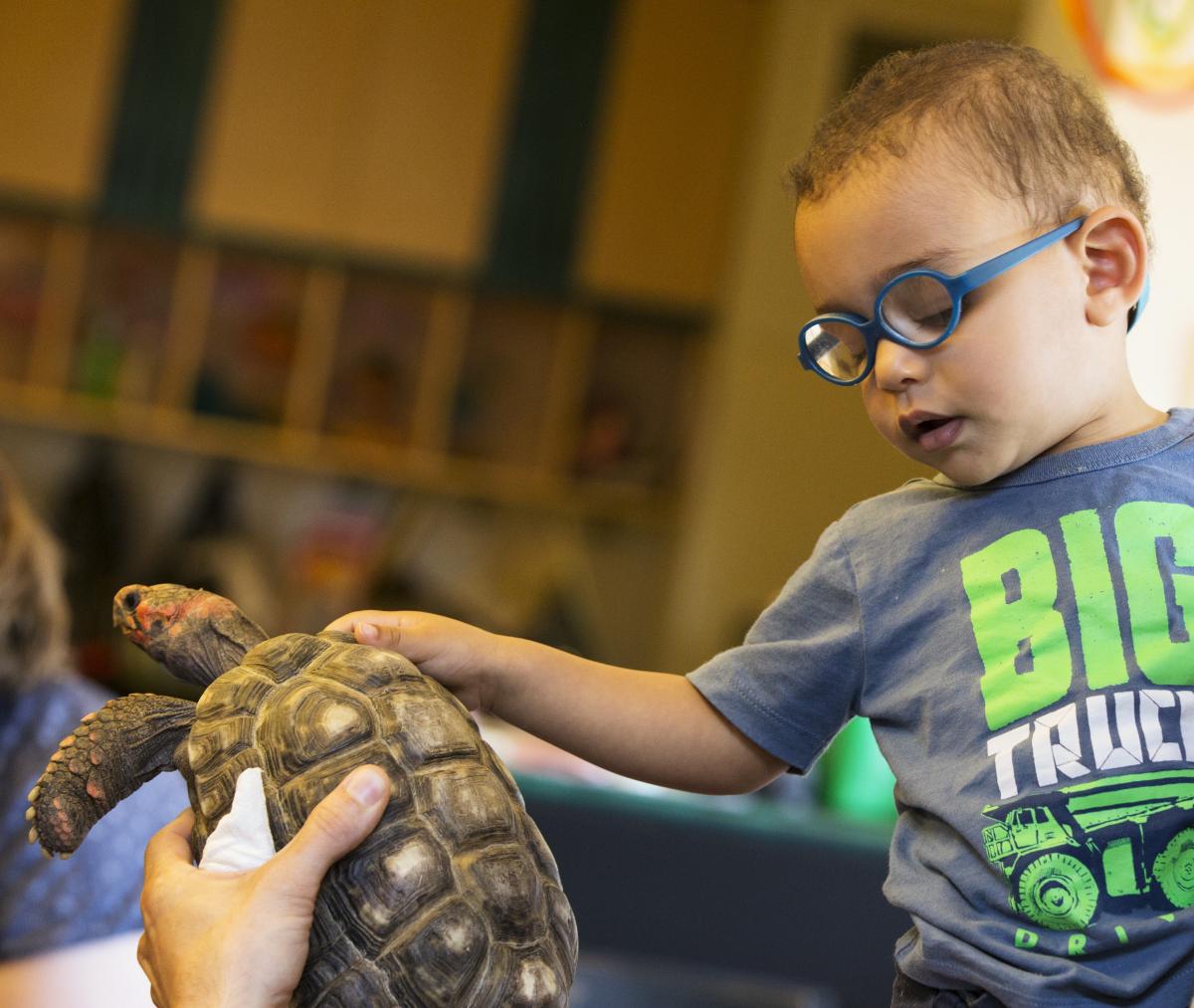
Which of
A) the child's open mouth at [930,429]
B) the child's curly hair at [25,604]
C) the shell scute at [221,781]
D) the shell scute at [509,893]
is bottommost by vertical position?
the child's curly hair at [25,604]

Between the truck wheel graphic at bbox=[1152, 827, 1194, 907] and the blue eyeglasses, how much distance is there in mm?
288

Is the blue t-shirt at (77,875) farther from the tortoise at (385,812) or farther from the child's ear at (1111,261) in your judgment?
the child's ear at (1111,261)

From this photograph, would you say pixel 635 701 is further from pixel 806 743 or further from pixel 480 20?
pixel 480 20

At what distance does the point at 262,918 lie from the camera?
30.0 inches

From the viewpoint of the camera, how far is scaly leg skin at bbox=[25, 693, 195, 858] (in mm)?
872

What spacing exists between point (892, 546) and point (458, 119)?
138 inches

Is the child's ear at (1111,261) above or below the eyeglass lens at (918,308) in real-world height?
above

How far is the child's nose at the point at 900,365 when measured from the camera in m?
0.78

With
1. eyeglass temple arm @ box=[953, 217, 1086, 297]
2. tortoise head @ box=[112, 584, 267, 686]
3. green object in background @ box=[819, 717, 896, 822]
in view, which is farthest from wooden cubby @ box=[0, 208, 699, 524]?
eyeglass temple arm @ box=[953, 217, 1086, 297]

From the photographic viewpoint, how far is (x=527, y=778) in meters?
2.30

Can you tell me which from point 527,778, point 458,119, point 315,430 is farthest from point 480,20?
point 527,778

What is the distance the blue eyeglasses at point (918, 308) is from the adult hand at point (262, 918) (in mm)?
361

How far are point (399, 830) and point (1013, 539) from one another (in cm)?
38

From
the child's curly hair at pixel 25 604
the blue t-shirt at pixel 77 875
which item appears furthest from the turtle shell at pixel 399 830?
the child's curly hair at pixel 25 604
